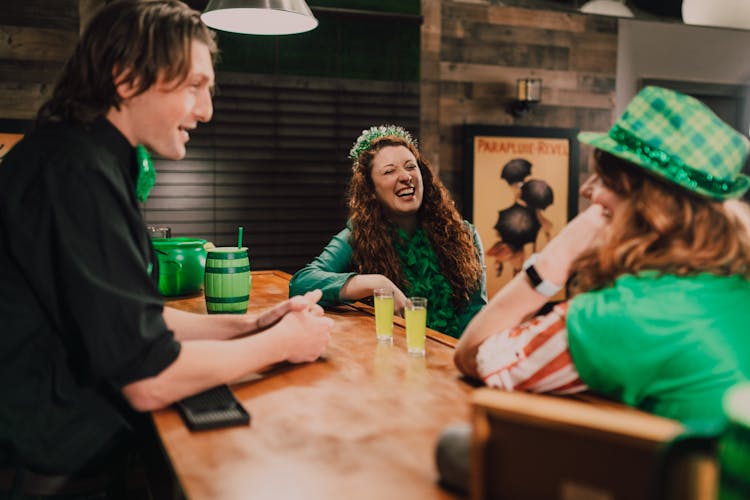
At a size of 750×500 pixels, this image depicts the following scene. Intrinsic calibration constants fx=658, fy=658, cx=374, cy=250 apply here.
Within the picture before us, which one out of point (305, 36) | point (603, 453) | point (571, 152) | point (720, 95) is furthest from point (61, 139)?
point (720, 95)

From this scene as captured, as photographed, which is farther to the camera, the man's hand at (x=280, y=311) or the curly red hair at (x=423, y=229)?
the curly red hair at (x=423, y=229)

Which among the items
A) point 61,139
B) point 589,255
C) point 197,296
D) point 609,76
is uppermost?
point 609,76

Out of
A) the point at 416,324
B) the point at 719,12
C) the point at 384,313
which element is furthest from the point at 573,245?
the point at 719,12

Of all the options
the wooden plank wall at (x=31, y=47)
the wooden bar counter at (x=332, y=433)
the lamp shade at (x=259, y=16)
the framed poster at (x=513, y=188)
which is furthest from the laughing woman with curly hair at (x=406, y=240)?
the wooden plank wall at (x=31, y=47)

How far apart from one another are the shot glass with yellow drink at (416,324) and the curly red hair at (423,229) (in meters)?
0.89

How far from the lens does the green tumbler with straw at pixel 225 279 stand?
2082mm

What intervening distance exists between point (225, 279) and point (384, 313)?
0.55 m

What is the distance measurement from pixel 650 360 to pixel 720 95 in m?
5.18

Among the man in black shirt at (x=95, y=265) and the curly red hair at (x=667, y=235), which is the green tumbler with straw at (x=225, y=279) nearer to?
the man in black shirt at (x=95, y=265)

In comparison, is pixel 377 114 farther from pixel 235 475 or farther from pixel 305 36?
pixel 235 475

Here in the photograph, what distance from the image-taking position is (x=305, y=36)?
4496 mm

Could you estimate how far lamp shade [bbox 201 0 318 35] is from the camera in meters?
2.51

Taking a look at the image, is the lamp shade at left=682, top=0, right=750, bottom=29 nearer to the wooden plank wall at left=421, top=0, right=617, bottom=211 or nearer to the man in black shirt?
the wooden plank wall at left=421, top=0, right=617, bottom=211

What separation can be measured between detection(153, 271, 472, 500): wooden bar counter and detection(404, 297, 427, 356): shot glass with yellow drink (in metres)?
0.04
